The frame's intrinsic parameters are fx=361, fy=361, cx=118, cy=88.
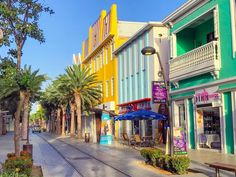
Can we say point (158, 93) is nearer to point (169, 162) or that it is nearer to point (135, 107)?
point (135, 107)

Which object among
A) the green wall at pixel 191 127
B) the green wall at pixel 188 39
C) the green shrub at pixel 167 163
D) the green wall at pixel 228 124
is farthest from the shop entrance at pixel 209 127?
the green shrub at pixel 167 163

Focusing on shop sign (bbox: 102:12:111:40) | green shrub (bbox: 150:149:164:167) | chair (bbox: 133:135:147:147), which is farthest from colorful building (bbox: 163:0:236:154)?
shop sign (bbox: 102:12:111:40)

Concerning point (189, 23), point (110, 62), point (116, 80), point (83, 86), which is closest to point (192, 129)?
point (189, 23)

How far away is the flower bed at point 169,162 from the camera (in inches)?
515

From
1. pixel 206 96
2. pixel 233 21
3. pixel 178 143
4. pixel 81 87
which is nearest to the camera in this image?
pixel 178 143

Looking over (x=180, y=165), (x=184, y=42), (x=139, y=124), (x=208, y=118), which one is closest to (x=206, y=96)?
(x=208, y=118)

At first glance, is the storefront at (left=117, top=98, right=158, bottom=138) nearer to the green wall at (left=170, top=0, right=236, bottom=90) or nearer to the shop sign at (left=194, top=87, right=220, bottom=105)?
the shop sign at (left=194, top=87, right=220, bottom=105)

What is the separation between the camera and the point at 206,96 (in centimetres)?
2070

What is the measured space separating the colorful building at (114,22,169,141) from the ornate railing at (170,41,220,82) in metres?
4.75

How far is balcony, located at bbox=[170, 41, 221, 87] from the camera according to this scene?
65.3 ft

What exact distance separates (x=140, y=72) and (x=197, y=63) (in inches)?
491

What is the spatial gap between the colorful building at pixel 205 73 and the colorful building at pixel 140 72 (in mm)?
4770

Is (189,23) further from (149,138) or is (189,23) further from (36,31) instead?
(36,31)

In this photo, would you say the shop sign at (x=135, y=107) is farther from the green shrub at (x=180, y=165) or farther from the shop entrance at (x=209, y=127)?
the green shrub at (x=180, y=165)
